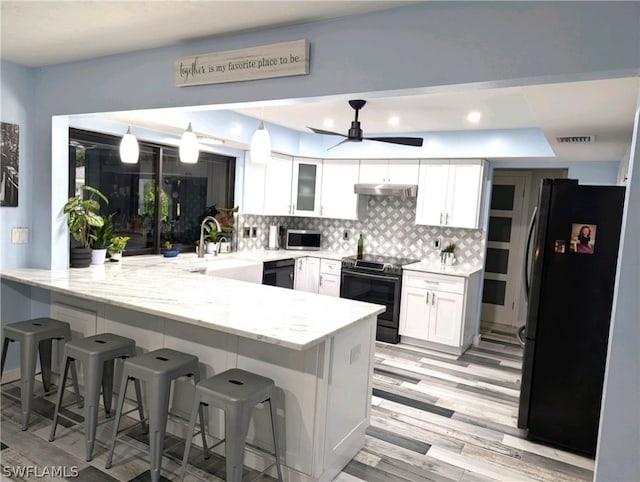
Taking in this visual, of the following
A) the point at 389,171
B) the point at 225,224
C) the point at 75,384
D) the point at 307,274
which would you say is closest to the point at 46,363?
the point at 75,384

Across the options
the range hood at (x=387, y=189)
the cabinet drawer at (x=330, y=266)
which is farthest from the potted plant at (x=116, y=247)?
the range hood at (x=387, y=189)

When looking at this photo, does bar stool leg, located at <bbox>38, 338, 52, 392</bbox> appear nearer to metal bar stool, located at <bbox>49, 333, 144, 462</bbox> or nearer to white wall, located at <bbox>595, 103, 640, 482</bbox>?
metal bar stool, located at <bbox>49, 333, 144, 462</bbox>

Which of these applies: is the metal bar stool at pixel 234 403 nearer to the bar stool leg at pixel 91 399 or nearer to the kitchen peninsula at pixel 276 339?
the kitchen peninsula at pixel 276 339

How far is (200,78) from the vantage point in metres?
2.46

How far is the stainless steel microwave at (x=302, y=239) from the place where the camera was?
19.5ft

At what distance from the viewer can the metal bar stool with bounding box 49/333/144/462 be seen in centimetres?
247

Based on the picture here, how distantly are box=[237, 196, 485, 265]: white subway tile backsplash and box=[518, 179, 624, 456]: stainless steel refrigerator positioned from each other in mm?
2272

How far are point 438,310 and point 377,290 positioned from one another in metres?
0.72

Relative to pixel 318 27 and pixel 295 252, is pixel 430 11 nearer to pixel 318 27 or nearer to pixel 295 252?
pixel 318 27

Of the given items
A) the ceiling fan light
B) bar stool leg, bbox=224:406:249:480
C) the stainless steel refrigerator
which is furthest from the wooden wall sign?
the stainless steel refrigerator

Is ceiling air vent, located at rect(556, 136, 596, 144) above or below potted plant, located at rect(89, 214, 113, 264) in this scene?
above

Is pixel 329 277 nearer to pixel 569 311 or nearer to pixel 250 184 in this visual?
pixel 250 184

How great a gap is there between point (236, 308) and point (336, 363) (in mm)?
636

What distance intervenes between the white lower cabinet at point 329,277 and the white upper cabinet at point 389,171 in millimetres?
1105
